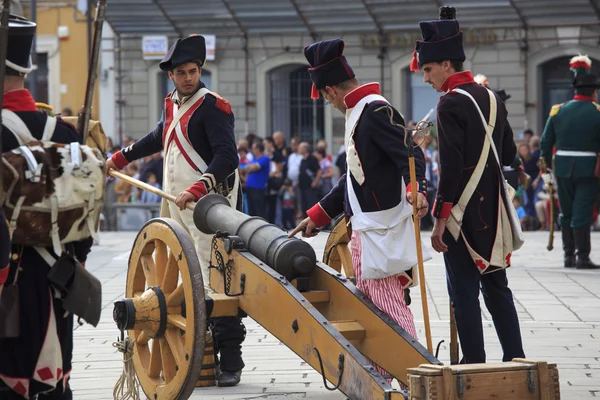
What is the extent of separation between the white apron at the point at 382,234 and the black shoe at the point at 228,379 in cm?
124

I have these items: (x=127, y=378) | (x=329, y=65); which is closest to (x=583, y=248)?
(x=329, y=65)

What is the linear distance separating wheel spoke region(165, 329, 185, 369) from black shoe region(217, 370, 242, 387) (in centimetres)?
72

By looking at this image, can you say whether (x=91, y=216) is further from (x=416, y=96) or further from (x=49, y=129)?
(x=416, y=96)

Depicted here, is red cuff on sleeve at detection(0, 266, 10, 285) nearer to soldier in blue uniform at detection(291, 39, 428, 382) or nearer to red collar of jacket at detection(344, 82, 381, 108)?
soldier in blue uniform at detection(291, 39, 428, 382)

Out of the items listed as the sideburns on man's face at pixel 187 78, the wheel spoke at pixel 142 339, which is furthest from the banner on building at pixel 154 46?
the wheel spoke at pixel 142 339

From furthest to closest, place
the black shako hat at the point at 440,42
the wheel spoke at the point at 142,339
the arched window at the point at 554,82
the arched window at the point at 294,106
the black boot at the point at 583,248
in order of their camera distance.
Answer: the arched window at the point at 294,106 < the arched window at the point at 554,82 < the black boot at the point at 583,248 < the wheel spoke at the point at 142,339 < the black shako hat at the point at 440,42

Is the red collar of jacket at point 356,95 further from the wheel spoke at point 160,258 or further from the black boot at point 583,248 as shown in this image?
the black boot at point 583,248

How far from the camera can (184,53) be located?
6.92 meters

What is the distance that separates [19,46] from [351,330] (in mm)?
2135

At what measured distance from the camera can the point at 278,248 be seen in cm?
587

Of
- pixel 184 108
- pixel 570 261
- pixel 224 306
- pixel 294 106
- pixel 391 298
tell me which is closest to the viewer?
pixel 391 298

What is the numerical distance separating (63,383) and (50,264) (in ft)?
1.54

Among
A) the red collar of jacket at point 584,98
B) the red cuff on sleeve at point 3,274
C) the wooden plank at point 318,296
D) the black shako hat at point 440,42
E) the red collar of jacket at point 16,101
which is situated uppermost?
the black shako hat at point 440,42

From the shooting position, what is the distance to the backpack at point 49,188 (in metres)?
4.19
